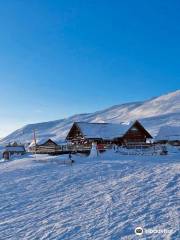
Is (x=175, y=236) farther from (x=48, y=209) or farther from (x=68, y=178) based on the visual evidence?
(x=68, y=178)

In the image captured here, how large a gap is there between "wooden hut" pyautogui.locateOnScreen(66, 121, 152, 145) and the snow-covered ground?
92.6 ft

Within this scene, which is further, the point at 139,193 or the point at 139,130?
the point at 139,130

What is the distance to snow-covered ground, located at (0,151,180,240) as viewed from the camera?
13.7 meters

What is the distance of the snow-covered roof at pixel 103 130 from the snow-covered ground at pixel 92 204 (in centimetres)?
2822

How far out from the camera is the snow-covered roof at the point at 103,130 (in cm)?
5697

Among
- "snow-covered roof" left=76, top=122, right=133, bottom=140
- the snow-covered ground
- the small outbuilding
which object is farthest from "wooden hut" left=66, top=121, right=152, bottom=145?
the snow-covered ground

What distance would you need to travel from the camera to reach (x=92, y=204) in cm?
1755

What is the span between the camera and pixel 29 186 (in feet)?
79.9

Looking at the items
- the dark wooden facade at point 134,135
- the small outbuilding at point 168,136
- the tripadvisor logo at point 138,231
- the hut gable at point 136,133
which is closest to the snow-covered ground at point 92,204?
the tripadvisor logo at point 138,231

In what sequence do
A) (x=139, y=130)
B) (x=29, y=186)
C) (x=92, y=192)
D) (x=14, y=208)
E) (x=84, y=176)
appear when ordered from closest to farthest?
(x=14, y=208) → (x=92, y=192) → (x=29, y=186) → (x=84, y=176) → (x=139, y=130)

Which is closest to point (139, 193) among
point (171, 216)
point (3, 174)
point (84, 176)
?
point (171, 216)

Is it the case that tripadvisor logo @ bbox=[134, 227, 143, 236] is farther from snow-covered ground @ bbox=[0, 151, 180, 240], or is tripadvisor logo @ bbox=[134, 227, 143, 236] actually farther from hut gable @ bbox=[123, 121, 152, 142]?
hut gable @ bbox=[123, 121, 152, 142]

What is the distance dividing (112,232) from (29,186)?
12.1 meters

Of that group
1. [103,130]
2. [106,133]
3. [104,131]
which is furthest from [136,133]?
[103,130]
